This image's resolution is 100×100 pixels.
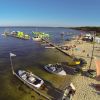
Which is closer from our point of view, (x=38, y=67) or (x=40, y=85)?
(x=40, y=85)

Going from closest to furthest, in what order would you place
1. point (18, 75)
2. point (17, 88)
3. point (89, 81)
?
point (17, 88) → point (89, 81) → point (18, 75)

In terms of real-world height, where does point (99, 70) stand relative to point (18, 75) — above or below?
above

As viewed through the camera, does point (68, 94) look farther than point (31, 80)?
No

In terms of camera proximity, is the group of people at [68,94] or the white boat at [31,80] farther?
the white boat at [31,80]

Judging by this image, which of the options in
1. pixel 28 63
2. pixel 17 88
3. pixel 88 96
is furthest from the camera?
pixel 28 63

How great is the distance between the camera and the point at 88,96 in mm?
25312

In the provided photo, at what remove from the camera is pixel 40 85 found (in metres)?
28.6

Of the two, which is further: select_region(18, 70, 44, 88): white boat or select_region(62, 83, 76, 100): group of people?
select_region(18, 70, 44, 88): white boat

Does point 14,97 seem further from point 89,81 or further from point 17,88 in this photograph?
point 89,81

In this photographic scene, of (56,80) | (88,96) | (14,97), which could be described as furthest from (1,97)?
(88,96)

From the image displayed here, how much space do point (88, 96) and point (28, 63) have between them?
22.3m

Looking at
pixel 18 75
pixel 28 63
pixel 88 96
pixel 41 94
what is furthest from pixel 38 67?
pixel 88 96

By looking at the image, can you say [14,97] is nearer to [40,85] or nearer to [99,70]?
[40,85]

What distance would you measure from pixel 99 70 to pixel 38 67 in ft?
53.1
